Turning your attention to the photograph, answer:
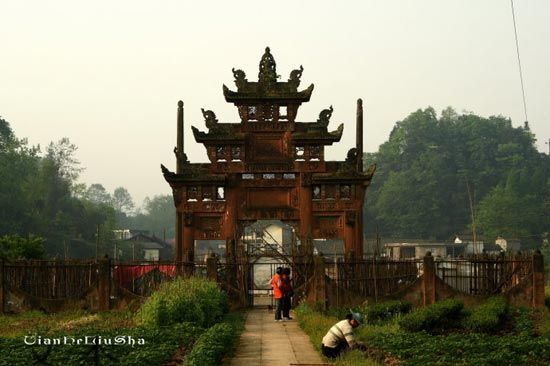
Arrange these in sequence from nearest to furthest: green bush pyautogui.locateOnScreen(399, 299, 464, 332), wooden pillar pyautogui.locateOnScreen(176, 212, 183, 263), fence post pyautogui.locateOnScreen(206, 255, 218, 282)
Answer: green bush pyautogui.locateOnScreen(399, 299, 464, 332) < fence post pyautogui.locateOnScreen(206, 255, 218, 282) < wooden pillar pyautogui.locateOnScreen(176, 212, 183, 263)

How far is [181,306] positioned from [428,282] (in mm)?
10390

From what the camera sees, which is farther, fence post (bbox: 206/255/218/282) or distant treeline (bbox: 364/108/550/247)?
distant treeline (bbox: 364/108/550/247)

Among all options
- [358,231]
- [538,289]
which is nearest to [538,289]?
[538,289]

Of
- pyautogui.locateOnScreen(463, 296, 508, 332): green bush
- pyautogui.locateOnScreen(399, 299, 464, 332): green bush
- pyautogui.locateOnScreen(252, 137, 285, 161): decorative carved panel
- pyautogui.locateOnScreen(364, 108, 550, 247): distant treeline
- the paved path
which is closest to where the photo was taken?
the paved path

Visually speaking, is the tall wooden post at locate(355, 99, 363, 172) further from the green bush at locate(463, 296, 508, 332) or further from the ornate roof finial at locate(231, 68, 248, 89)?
the green bush at locate(463, 296, 508, 332)

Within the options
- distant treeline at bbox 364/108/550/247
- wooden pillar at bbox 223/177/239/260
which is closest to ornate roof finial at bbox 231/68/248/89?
wooden pillar at bbox 223/177/239/260

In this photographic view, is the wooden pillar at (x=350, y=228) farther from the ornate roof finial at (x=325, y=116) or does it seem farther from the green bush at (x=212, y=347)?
the green bush at (x=212, y=347)

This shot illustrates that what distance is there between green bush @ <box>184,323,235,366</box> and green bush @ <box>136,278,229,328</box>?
6.81ft

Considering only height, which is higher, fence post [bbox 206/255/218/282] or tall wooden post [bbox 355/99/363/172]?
tall wooden post [bbox 355/99/363/172]

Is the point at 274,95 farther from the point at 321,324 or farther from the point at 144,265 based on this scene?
the point at 321,324

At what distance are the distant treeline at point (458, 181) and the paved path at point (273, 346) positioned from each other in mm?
81951

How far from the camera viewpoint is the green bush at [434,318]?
2233 centimetres

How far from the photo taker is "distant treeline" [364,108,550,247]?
4122 inches

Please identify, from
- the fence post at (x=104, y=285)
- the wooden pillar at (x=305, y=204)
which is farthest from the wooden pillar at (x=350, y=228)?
the fence post at (x=104, y=285)
